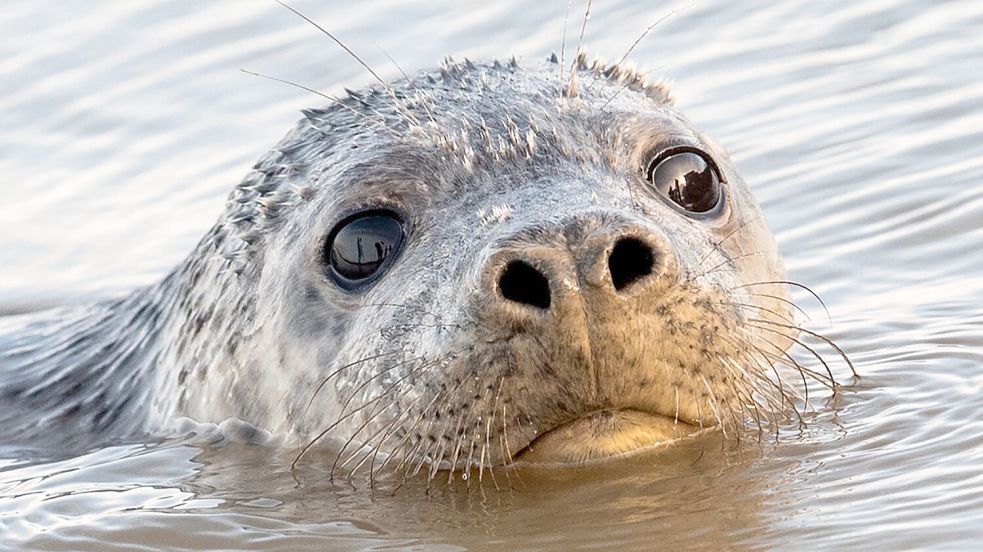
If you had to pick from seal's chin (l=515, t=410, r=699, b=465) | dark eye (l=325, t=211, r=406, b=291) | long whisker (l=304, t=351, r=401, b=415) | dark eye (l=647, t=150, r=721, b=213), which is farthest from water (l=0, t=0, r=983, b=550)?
dark eye (l=647, t=150, r=721, b=213)

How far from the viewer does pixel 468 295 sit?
503cm

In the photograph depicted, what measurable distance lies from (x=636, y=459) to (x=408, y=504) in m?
0.66

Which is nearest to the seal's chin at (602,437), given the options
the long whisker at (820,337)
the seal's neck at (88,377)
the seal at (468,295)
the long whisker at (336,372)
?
the seal at (468,295)

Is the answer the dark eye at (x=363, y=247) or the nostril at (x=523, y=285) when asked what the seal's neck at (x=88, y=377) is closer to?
the dark eye at (x=363, y=247)

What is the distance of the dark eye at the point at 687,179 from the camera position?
5.89m

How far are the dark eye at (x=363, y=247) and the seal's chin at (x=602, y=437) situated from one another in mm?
857

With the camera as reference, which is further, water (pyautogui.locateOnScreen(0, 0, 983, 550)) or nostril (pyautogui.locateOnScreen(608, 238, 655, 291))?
water (pyautogui.locateOnScreen(0, 0, 983, 550))

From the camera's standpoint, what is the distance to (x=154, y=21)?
12.0 meters

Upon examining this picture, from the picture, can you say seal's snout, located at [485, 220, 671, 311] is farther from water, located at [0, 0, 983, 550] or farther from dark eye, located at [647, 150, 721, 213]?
dark eye, located at [647, 150, 721, 213]

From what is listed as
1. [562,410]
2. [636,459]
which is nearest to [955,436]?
[636,459]

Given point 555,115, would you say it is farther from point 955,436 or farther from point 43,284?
point 43,284

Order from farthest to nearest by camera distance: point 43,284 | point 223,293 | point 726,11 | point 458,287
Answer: point 726,11, point 43,284, point 223,293, point 458,287

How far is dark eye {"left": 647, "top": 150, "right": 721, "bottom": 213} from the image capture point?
5.89 metres

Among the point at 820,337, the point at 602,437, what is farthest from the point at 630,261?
the point at 820,337
